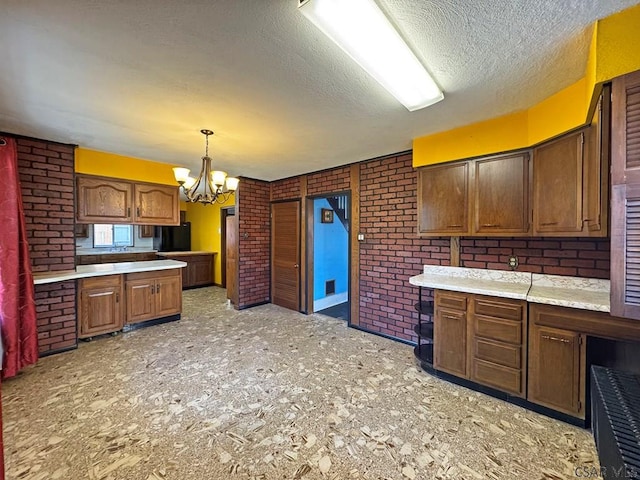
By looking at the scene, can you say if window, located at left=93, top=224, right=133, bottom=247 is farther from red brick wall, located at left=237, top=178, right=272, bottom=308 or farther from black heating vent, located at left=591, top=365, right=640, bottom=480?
black heating vent, located at left=591, top=365, right=640, bottom=480

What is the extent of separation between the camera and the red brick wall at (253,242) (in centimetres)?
469

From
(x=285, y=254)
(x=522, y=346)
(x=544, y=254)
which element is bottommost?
(x=522, y=346)

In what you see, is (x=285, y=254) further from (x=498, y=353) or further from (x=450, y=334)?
(x=498, y=353)

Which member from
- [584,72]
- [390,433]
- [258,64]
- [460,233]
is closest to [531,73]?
[584,72]

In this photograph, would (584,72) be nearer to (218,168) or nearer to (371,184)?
(371,184)

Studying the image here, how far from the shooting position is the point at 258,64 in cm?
162

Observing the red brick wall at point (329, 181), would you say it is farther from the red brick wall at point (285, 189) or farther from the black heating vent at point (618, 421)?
A: the black heating vent at point (618, 421)

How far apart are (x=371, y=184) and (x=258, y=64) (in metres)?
2.32

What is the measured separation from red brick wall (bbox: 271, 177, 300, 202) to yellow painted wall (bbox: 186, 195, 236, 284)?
1.74 m

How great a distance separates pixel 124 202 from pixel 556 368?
15.9 feet

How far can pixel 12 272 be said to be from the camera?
2426mm

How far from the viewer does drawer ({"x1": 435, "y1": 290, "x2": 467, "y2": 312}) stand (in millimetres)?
2346

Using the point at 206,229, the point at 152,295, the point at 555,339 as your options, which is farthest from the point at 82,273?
the point at 555,339

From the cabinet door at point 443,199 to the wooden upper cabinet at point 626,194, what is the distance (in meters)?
1.18
